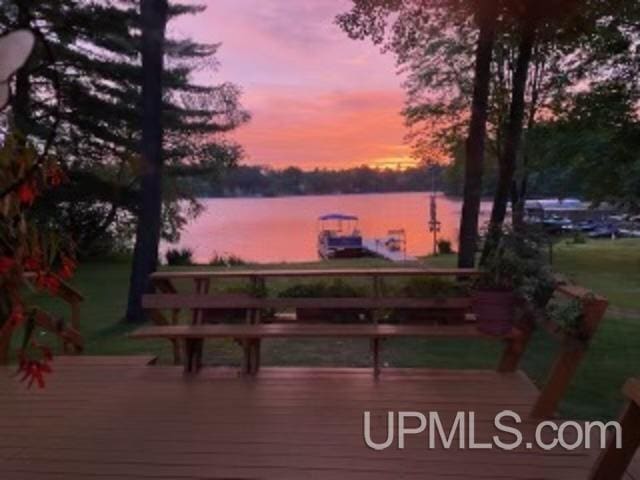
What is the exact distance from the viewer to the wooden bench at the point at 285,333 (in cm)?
419

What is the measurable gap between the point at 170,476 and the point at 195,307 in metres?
1.97

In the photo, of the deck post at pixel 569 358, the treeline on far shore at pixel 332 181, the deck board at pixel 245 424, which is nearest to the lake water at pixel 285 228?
the treeline on far shore at pixel 332 181

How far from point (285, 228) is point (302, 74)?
32.5 meters

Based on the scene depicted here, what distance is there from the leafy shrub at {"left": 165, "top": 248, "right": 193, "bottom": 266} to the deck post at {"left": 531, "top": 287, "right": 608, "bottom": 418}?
50.0 ft

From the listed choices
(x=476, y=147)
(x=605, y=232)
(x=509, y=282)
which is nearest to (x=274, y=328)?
(x=509, y=282)

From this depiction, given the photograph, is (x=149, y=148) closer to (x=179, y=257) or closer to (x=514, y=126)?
(x=514, y=126)

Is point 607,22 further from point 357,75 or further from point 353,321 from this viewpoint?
point 353,321

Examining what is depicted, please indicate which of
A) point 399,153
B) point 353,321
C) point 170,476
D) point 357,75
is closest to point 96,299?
point 353,321

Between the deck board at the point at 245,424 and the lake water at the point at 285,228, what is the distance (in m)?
5.55

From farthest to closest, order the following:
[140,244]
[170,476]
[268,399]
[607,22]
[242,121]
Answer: [242,121]
[607,22]
[140,244]
[268,399]
[170,476]

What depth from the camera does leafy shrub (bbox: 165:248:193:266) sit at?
18.2 metres

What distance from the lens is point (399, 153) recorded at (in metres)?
27.2

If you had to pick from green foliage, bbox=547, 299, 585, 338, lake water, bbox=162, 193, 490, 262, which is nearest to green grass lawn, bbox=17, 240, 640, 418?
green foliage, bbox=547, 299, 585, 338

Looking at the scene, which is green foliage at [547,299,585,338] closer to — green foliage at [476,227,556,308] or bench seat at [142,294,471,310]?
green foliage at [476,227,556,308]
